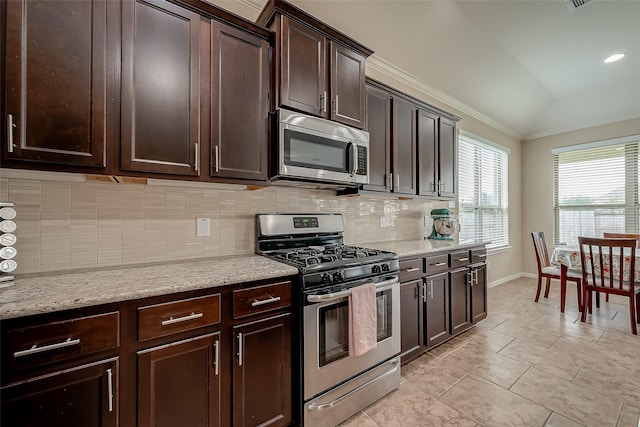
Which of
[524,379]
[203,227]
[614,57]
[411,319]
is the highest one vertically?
[614,57]

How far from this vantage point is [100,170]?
1.29 m

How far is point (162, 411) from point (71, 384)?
1.22 feet

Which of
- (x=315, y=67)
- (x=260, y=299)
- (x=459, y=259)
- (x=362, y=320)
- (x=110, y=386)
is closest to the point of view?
(x=110, y=386)

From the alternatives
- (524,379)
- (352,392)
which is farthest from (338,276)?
(524,379)

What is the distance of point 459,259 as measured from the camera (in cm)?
265

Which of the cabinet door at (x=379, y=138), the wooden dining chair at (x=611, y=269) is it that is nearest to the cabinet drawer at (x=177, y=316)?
the cabinet door at (x=379, y=138)

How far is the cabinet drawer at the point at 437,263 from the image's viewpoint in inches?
92.8

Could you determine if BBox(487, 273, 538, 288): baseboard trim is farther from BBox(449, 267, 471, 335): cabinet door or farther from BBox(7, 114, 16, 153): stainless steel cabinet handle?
BBox(7, 114, 16, 153): stainless steel cabinet handle

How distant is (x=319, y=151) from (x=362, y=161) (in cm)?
44

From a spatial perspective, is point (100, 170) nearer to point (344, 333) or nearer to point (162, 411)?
point (162, 411)

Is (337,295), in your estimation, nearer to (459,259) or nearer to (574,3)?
(459,259)

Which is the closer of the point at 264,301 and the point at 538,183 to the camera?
the point at 264,301

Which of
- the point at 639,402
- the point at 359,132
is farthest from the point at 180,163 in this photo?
the point at 639,402

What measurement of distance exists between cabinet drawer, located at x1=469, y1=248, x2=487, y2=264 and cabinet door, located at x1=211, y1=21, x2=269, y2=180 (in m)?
2.32
